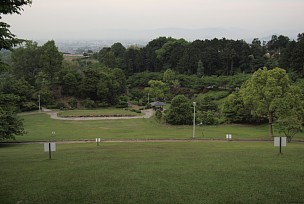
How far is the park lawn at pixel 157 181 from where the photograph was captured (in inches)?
356

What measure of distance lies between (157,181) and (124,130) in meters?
25.2

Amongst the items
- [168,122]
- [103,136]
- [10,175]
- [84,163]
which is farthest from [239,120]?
[10,175]

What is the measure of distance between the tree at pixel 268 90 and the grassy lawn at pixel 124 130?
253cm

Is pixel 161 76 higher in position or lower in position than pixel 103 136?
higher

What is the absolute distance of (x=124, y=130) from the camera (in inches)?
1400

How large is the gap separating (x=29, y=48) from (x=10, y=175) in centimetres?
5580

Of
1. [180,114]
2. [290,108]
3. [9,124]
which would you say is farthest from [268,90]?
[9,124]

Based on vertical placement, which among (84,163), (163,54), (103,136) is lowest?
(103,136)

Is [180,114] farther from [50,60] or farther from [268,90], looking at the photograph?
[50,60]

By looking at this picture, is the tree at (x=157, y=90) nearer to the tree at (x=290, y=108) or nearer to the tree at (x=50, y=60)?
the tree at (x=50, y=60)

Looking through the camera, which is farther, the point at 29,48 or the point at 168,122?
the point at 29,48

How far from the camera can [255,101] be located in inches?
1180

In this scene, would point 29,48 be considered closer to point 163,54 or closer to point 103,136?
point 163,54

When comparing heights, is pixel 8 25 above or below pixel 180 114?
above
